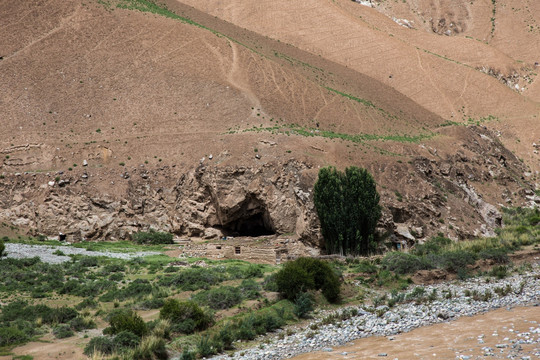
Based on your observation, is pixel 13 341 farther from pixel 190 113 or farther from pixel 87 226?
pixel 190 113

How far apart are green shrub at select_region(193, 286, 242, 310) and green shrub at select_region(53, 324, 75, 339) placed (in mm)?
5157

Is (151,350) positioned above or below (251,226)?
below

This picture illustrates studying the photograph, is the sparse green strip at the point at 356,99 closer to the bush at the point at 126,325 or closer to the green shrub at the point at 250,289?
the green shrub at the point at 250,289

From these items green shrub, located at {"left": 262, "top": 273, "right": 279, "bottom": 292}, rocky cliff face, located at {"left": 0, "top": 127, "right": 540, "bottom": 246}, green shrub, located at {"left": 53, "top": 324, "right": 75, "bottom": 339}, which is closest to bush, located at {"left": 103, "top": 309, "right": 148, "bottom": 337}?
green shrub, located at {"left": 53, "top": 324, "right": 75, "bottom": 339}

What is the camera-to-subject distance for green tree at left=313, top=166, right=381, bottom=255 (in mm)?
34906

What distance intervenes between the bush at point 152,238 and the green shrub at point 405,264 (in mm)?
16321

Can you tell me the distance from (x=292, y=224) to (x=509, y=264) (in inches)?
564

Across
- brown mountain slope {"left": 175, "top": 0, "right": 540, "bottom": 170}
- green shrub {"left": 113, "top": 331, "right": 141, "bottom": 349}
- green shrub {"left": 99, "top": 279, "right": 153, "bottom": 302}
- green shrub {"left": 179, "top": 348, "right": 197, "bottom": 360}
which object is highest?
brown mountain slope {"left": 175, "top": 0, "right": 540, "bottom": 170}

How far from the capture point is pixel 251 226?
43.2m

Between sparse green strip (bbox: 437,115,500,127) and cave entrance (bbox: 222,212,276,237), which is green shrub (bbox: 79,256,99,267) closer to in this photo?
cave entrance (bbox: 222,212,276,237)

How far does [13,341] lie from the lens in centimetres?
1778

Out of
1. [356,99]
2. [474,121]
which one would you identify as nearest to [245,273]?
→ [356,99]

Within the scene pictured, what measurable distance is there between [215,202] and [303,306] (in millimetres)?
19725

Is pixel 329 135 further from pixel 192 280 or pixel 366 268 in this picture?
pixel 192 280
